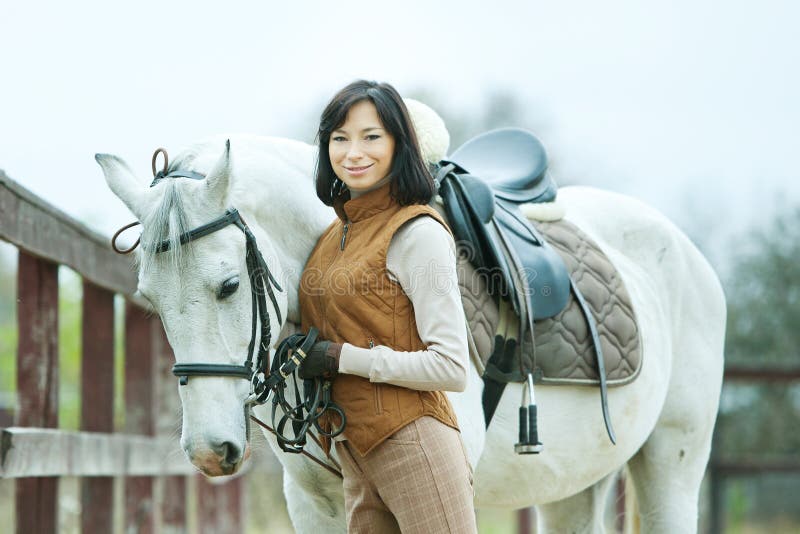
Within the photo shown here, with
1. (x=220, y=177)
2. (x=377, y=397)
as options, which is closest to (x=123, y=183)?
(x=220, y=177)

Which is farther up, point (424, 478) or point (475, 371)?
point (475, 371)

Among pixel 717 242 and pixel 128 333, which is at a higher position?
pixel 717 242

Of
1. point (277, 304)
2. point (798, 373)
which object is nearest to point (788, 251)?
point (798, 373)

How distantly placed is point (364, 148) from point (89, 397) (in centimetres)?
228

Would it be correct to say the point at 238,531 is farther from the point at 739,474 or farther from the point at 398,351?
the point at 398,351

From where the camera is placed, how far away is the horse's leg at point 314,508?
8.78 ft

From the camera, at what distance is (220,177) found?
2264 mm

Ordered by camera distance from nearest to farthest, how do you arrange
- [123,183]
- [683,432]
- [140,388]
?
[123,183]
[683,432]
[140,388]

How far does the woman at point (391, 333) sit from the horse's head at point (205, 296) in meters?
0.18

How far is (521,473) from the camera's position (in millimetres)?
3078

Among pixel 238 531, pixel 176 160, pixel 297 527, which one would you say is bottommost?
pixel 238 531

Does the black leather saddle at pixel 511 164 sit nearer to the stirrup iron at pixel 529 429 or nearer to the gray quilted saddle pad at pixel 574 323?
the gray quilted saddle pad at pixel 574 323

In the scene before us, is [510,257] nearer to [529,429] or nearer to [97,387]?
[529,429]

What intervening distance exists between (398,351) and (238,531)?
18.4 ft
